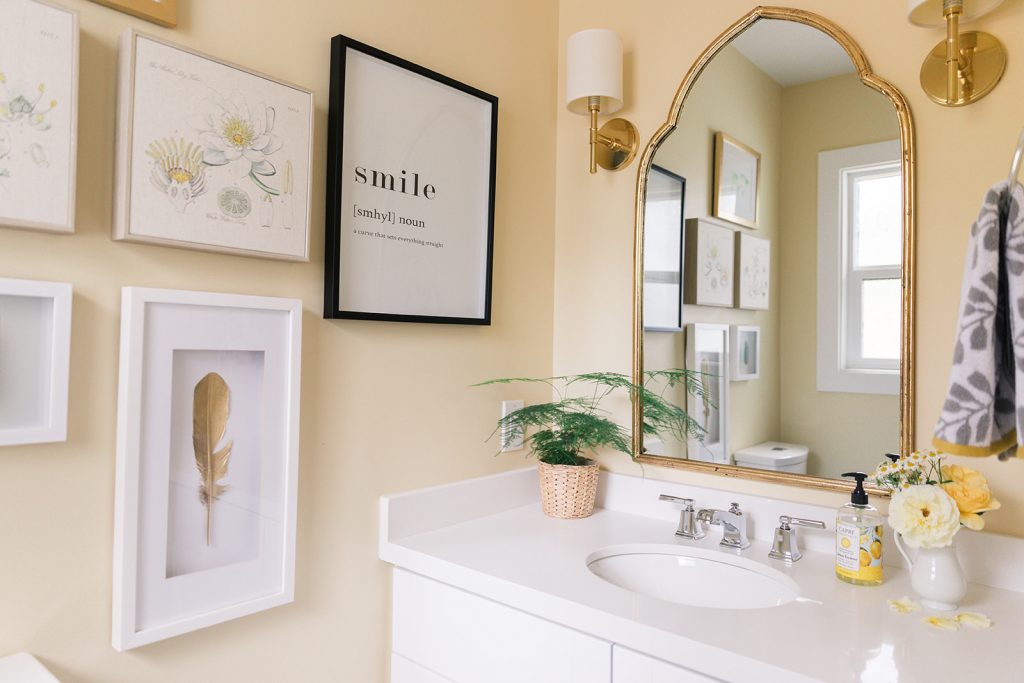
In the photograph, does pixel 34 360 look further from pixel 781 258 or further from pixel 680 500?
pixel 781 258

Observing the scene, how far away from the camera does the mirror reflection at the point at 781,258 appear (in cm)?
133

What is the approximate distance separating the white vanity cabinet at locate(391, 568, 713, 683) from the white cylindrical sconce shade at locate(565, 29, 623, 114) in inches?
45.6

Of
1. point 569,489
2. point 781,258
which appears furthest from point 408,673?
point 781,258

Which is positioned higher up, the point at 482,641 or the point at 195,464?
the point at 195,464

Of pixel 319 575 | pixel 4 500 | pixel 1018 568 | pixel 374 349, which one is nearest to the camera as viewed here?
pixel 4 500

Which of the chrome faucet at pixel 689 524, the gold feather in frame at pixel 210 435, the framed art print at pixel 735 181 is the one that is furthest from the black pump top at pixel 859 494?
the gold feather in frame at pixel 210 435

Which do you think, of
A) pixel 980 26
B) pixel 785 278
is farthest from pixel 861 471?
pixel 980 26

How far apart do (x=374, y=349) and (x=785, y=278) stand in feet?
2.89

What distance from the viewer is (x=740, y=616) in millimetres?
1033

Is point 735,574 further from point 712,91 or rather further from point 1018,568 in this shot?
point 712,91

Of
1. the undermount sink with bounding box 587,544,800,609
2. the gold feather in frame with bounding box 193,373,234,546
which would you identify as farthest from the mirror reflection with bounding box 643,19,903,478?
the gold feather in frame with bounding box 193,373,234,546

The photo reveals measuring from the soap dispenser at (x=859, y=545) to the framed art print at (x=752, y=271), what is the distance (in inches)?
18.3

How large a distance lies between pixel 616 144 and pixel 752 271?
1.59 ft

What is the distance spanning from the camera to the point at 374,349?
4.61ft
